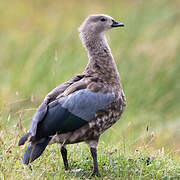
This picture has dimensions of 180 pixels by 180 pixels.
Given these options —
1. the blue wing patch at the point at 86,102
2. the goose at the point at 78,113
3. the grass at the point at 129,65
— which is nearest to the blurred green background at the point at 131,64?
the grass at the point at 129,65

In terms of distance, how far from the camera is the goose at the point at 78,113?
4.80m

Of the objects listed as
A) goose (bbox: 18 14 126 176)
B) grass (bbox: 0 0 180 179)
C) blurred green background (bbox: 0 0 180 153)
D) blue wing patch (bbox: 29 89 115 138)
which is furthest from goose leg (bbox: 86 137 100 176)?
blurred green background (bbox: 0 0 180 153)

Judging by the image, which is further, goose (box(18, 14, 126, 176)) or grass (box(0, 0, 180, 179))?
grass (box(0, 0, 180, 179))

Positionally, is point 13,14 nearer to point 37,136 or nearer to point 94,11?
point 94,11

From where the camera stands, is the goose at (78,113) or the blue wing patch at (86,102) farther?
the blue wing patch at (86,102)

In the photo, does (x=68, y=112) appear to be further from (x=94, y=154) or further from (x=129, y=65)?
(x=129, y=65)

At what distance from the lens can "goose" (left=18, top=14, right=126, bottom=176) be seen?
15.8 feet

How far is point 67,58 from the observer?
365 inches

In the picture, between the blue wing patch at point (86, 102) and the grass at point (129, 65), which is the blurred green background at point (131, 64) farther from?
the blue wing patch at point (86, 102)

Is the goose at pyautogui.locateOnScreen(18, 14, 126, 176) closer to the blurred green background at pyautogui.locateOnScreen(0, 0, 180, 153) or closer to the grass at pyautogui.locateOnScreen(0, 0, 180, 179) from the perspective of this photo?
the grass at pyautogui.locateOnScreen(0, 0, 180, 179)


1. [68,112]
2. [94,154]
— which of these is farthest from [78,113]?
[94,154]

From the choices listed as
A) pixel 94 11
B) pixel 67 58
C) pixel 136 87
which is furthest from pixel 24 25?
pixel 136 87

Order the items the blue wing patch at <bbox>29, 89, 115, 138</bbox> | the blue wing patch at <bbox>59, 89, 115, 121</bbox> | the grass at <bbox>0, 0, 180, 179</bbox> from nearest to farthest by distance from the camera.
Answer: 1. the blue wing patch at <bbox>29, 89, 115, 138</bbox>
2. the blue wing patch at <bbox>59, 89, 115, 121</bbox>
3. the grass at <bbox>0, 0, 180, 179</bbox>

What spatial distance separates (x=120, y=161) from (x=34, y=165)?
0.81 meters
